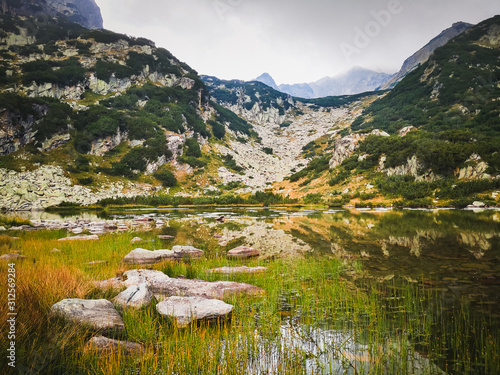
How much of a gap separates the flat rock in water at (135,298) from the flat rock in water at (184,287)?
2.56 ft

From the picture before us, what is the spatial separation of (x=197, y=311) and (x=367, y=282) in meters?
6.55

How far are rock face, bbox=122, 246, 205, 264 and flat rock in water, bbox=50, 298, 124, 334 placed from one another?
7063 mm

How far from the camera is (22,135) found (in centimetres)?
8538

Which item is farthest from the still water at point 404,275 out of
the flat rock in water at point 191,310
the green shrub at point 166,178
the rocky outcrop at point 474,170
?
the green shrub at point 166,178

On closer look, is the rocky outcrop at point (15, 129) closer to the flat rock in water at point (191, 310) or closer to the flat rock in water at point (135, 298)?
the flat rock in water at point (135, 298)

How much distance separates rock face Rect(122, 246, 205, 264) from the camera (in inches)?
488

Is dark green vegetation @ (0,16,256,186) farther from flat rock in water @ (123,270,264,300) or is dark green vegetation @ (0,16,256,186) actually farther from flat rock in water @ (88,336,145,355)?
flat rock in water @ (88,336,145,355)

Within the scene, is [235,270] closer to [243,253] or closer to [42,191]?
[243,253]

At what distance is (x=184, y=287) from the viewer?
8227 millimetres

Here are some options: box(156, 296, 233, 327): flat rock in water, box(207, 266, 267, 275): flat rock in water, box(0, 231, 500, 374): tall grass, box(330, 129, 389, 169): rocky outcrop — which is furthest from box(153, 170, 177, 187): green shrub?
box(156, 296, 233, 327): flat rock in water

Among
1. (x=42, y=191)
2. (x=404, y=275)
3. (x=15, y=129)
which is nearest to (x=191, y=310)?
(x=404, y=275)

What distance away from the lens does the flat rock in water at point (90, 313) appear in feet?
16.4

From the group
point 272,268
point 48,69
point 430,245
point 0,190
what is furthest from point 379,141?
point 48,69

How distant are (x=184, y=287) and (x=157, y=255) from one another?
5.41m
